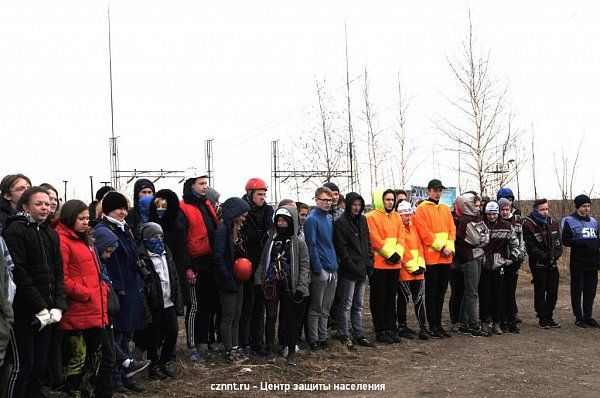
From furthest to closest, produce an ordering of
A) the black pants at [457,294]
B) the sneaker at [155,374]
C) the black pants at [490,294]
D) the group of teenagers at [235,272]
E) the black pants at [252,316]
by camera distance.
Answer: the black pants at [457,294], the black pants at [490,294], the black pants at [252,316], the sneaker at [155,374], the group of teenagers at [235,272]

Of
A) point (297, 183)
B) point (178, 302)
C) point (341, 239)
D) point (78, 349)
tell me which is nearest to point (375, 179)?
point (297, 183)

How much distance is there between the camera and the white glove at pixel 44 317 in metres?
5.51

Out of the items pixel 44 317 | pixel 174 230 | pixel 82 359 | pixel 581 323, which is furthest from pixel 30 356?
pixel 581 323

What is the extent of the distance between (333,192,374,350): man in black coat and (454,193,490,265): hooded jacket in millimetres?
1592

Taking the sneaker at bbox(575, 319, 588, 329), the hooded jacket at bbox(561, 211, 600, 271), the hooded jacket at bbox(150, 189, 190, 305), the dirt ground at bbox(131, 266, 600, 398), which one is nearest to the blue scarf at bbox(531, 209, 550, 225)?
the hooded jacket at bbox(561, 211, 600, 271)

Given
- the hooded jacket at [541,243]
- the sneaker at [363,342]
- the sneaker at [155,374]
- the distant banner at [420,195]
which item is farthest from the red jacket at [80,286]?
the distant banner at [420,195]

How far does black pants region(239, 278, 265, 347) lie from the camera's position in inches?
340

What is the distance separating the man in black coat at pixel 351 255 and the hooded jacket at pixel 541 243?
3.11 metres

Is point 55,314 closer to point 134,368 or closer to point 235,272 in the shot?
point 134,368

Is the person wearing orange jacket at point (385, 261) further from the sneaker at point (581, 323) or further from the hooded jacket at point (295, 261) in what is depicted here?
the sneaker at point (581, 323)

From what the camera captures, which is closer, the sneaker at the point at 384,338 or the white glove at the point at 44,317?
the white glove at the point at 44,317

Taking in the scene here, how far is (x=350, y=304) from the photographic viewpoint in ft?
31.1

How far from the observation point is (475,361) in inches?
333

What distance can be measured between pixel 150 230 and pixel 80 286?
1381 mm
